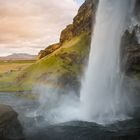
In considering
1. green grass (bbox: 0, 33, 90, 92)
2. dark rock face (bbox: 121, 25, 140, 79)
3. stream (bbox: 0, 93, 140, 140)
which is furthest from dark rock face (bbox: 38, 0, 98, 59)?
stream (bbox: 0, 93, 140, 140)

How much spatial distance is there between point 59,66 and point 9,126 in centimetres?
7739

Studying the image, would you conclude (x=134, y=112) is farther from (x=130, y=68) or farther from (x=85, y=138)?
(x=85, y=138)

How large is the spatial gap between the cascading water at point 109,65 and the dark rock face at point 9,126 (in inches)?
1119

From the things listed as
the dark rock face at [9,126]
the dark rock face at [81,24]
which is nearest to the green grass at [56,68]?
the dark rock face at [81,24]

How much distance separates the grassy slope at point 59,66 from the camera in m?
112

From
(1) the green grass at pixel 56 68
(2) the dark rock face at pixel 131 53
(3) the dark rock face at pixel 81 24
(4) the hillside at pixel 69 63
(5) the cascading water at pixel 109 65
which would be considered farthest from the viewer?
(3) the dark rock face at pixel 81 24

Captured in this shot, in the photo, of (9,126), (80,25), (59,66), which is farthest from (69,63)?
(9,126)

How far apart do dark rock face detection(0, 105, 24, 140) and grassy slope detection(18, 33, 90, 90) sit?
206 feet

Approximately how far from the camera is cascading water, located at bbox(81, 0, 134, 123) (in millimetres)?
72500

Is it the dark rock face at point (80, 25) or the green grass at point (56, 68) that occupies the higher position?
the dark rock face at point (80, 25)

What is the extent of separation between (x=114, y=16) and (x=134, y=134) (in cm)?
4028

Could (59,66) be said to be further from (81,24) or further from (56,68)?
(81,24)

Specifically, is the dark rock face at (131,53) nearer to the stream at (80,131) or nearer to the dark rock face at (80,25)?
the stream at (80,131)

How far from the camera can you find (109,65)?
7556cm
